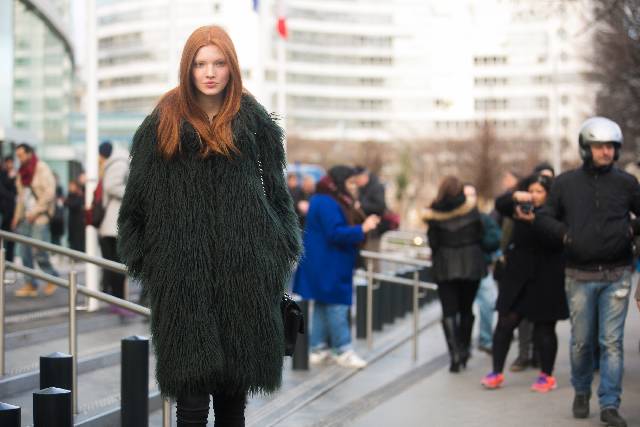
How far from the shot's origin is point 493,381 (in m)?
10.1

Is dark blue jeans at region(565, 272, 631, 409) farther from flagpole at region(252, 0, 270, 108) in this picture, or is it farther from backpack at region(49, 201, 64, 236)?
backpack at region(49, 201, 64, 236)

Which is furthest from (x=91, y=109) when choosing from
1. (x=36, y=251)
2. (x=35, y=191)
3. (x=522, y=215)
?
(x=522, y=215)

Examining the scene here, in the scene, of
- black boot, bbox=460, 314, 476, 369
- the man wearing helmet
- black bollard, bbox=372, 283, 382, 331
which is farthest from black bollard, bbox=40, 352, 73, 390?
black bollard, bbox=372, 283, 382, 331

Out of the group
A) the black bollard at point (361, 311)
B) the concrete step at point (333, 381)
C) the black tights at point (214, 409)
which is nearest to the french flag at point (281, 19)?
the concrete step at point (333, 381)

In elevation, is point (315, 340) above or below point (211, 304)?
below

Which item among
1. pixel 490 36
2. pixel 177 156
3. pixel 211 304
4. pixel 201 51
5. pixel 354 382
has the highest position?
pixel 490 36

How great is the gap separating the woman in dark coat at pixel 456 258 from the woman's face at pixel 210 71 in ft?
21.9

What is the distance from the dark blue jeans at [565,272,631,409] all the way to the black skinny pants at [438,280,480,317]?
305 cm

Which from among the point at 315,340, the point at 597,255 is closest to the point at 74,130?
the point at 315,340

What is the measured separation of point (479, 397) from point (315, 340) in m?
2.23

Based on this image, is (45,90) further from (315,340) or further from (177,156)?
(177,156)

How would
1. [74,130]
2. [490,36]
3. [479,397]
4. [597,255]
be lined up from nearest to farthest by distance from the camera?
[597,255]
[479,397]
[74,130]
[490,36]

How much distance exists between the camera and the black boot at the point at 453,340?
1122 centimetres

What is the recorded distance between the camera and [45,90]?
74.2 ft
